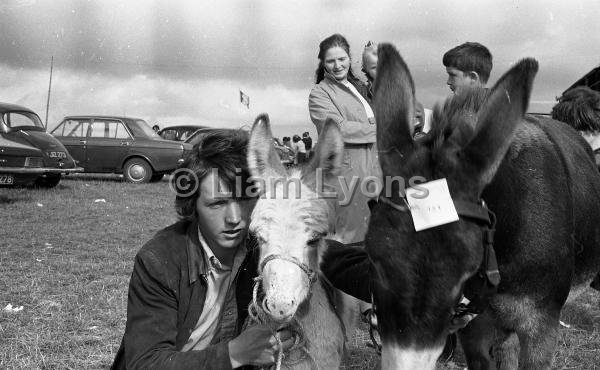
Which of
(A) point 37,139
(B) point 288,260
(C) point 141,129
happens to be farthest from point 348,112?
(C) point 141,129

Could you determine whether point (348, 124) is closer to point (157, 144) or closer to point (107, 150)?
point (157, 144)

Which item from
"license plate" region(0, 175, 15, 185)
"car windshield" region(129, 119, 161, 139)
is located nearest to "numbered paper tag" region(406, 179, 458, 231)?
"license plate" region(0, 175, 15, 185)

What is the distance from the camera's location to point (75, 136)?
18.6 m

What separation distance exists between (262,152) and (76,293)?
3867 millimetres

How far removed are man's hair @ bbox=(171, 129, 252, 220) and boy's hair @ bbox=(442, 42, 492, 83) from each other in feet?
6.73

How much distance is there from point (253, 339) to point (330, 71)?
2.64 meters

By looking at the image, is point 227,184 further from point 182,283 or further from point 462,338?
point 462,338

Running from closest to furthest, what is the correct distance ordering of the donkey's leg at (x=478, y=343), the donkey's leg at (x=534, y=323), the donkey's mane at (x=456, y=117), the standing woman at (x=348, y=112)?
the donkey's mane at (x=456, y=117)
the donkey's leg at (x=534, y=323)
the donkey's leg at (x=478, y=343)
the standing woman at (x=348, y=112)

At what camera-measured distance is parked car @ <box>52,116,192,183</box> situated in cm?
1803

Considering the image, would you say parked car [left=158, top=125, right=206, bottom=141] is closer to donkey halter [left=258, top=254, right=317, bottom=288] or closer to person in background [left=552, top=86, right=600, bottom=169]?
person in background [left=552, top=86, right=600, bottom=169]

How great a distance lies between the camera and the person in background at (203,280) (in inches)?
96.5

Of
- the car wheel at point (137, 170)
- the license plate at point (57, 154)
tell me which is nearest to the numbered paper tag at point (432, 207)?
the license plate at point (57, 154)

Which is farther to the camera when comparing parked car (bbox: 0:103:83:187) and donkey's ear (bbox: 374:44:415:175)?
parked car (bbox: 0:103:83:187)

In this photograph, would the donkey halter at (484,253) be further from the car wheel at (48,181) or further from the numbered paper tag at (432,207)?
the car wheel at (48,181)
